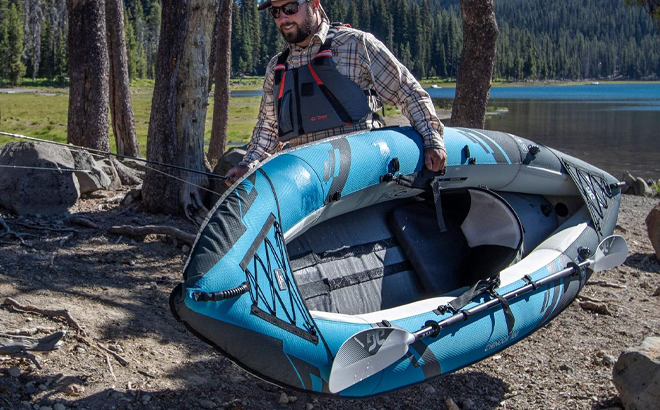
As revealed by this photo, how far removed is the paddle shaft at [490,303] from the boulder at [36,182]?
3.99 metres

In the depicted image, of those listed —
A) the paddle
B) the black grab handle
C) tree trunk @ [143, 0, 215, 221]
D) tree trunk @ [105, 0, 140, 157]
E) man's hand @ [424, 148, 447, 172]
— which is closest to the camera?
the black grab handle

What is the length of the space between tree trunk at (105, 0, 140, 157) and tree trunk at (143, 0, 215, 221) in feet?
9.60

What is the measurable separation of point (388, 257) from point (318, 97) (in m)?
1.16

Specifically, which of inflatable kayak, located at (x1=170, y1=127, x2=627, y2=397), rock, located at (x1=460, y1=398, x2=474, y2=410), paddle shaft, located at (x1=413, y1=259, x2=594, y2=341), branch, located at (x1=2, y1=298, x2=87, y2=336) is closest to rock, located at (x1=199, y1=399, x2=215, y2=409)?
inflatable kayak, located at (x1=170, y1=127, x2=627, y2=397)

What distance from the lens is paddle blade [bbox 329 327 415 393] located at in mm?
2963

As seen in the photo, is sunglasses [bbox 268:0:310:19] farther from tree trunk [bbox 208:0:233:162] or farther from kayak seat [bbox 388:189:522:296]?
tree trunk [bbox 208:0:233:162]

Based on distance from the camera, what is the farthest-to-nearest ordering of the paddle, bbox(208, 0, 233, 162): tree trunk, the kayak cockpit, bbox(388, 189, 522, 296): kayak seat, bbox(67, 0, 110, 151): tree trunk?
bbox(208, 0, 233, 162): tree trunk < bbox(67, 0, 110, 151): tree trunk < bbox(388, 189, 522, 296): kayak seat < the kayak cockpit < the paddle

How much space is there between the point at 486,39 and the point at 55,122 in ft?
60.6

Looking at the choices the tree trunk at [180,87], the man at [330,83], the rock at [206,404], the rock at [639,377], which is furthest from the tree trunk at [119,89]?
the rock at [639,377]

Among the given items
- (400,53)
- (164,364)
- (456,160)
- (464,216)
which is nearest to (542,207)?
(464,216)

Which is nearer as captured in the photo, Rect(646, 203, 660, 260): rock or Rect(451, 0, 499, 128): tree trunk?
Rect(646, 203, 660, 260): rock

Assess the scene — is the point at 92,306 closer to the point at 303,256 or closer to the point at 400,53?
the point at 303,256

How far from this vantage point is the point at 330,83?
3.85m

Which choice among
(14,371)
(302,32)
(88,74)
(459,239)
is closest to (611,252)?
(459,239)
